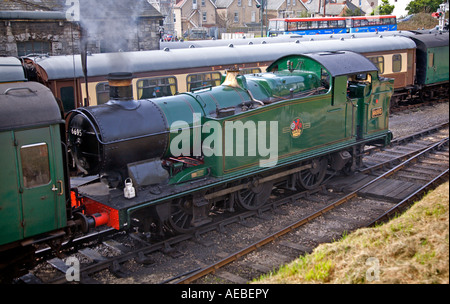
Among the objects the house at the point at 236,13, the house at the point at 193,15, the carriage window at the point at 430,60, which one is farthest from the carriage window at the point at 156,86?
the house at the point at 236,13

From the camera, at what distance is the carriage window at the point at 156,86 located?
12742 millimetres

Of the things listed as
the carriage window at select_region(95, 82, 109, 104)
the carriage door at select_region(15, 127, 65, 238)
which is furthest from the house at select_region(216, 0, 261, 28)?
the carriage door at select_region(15, 127, 65, 238)

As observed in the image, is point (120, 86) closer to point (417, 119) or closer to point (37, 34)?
point (417, 119)

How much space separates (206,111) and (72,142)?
2359 mm

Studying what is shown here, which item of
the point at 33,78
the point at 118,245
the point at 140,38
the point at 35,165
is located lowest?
the point at 118,245

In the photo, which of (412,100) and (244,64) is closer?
(244,64)

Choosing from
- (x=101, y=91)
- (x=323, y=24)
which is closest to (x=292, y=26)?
(x=323, y=24)

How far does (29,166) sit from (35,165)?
0.27 ft

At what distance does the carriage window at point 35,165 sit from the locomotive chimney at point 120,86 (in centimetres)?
168

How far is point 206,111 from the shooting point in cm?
829

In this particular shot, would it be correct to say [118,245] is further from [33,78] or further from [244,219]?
[33,78]

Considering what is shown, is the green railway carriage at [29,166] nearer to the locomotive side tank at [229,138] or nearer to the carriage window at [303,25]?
the locomotive side tank at [229,138]
